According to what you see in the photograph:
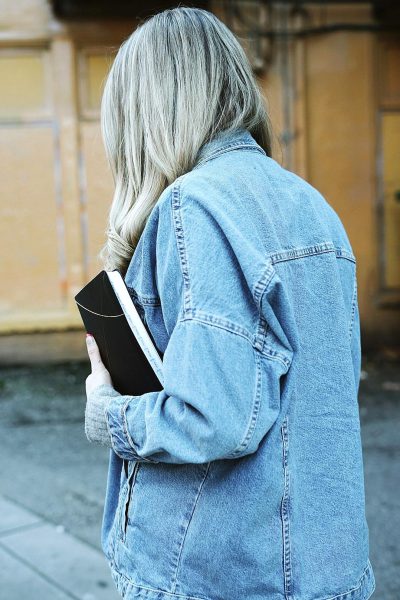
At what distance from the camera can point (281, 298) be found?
1453mm

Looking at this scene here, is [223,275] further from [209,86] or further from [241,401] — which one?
[209,86]

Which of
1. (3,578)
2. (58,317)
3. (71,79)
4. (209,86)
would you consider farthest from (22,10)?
(209,86)

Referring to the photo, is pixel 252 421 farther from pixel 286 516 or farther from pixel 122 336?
pixel 122 336

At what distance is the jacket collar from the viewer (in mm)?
1593

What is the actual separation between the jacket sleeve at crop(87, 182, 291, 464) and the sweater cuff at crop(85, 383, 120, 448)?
0.36 feet

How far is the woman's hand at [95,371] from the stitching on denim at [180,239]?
13.6 inches

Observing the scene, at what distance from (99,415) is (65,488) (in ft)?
10.9

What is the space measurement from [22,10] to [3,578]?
6.04m

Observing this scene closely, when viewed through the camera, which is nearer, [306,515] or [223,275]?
[223,275]

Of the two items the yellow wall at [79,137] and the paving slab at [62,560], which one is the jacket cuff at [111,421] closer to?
the paving slab at [62,560]

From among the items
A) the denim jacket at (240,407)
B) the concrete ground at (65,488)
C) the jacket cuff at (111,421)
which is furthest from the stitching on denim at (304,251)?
the concrete ground at (65,488)

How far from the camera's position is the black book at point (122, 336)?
1.56 m

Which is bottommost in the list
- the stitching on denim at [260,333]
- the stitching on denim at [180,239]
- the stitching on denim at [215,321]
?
the stitching on denim at [260,333]

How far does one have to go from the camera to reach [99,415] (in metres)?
1.58
